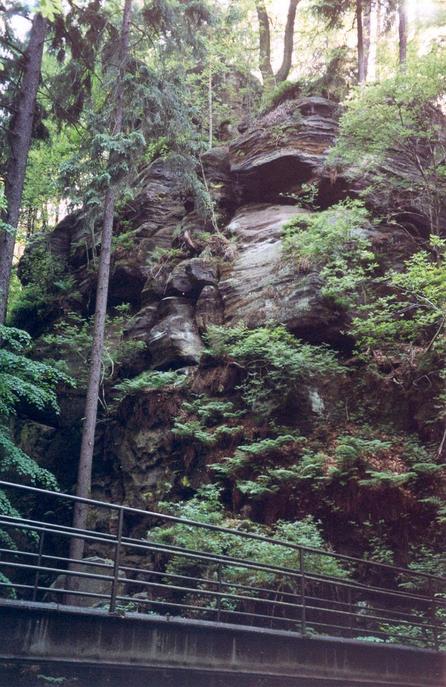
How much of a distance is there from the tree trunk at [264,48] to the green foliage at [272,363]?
15.0m

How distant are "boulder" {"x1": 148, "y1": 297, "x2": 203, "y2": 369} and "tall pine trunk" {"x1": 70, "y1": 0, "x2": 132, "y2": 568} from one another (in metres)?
2.09

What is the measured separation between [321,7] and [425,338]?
13859 millimetres

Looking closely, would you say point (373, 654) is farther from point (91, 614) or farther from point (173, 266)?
point (173, 266)

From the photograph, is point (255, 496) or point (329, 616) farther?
point (255, 496)

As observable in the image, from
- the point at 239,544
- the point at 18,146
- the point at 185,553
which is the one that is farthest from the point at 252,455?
the point at 18,146

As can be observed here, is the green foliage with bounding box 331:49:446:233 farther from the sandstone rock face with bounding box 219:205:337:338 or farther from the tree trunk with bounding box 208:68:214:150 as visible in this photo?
the tree trunk with bounding box 208:68:214:150

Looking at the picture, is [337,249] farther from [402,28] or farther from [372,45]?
[372,45]

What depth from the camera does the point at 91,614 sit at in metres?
5.28

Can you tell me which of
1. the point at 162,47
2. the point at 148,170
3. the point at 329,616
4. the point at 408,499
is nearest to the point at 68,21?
the point at 162,47

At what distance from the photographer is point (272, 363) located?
525 inches

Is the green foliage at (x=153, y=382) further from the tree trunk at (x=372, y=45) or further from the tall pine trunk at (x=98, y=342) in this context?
the tree trunk at (x=372, y=45)

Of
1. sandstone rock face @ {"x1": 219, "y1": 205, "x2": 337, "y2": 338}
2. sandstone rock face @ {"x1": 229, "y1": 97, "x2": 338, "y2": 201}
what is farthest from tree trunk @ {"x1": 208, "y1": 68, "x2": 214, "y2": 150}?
sandstone rock face @ {"x1": 219, "y1": 205, "x2": 337, "y2": 338}

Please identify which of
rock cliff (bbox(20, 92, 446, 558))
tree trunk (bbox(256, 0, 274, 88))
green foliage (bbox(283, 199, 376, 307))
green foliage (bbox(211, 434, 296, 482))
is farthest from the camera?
tree trunk (bbox(256, 0, 274, 88))

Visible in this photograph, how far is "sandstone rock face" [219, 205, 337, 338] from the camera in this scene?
47.1ft
